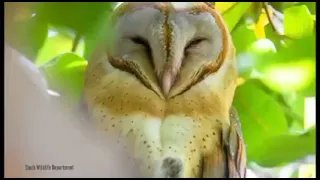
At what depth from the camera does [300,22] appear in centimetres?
89

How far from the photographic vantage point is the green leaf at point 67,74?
2.82ft

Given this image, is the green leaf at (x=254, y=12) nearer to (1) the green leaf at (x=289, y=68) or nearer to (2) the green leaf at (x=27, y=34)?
(1) the green leaf at (x=289, y=68)

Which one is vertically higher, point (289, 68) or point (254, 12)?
point (254, 12)

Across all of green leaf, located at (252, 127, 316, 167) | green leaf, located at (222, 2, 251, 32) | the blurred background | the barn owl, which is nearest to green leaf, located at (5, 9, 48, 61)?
the blurred background

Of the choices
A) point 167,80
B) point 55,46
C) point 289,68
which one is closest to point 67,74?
point 55,46

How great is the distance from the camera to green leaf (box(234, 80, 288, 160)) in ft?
2.81

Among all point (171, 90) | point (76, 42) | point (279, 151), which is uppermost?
point (76, 42)

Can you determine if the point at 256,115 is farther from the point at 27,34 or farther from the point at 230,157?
the point at 27,34

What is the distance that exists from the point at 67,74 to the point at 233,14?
1.17ft

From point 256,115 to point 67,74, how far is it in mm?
389

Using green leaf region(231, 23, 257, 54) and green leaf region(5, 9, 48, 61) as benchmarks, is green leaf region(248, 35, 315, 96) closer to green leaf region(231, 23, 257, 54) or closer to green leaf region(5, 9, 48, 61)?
green leaf region(231, 23, 257, 54)

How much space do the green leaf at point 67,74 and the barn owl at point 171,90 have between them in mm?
18

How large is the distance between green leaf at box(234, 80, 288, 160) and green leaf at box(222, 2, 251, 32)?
123mm

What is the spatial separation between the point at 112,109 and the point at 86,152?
3.9 inches
